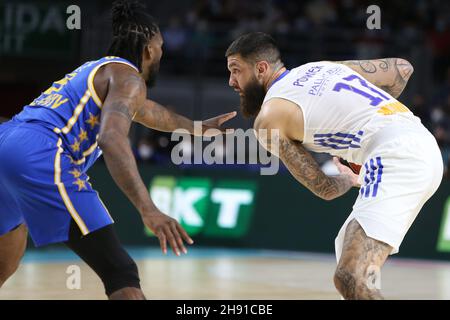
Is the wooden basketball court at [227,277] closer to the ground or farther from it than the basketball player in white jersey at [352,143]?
closer to the ground

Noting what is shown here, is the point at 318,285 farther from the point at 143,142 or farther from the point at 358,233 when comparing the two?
the point at 143,142

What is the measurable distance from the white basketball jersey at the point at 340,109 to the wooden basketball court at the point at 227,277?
11.7ft

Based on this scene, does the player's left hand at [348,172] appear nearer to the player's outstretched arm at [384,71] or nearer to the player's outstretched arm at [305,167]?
the player's outstretched arm at [305,167]

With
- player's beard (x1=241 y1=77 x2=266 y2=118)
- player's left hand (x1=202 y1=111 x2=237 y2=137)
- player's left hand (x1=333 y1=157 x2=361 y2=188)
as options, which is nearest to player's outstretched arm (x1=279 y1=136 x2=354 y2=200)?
player's left hand (x1=333 y1=157 x2=361 y2=188)

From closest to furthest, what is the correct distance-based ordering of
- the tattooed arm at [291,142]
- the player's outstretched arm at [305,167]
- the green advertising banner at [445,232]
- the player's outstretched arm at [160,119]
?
the tattooed arm at [291,142]
the player's outstretched arm at [305,167]
the player's outstretched arm at [160,119]
the green advertising banner at [445,232]

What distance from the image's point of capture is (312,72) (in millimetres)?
5375

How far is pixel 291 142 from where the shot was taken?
17.3 ft

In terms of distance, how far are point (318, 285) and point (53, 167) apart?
549 centimetres

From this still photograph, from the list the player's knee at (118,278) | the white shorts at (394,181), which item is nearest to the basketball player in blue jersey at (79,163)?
the player's knee at (118,278)

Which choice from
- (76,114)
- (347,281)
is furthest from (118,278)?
(347,281)

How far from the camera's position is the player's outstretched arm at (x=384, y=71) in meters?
5.71

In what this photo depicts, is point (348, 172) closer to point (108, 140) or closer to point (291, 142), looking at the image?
point (291, 142)

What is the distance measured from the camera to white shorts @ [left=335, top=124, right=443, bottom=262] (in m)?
4.91
